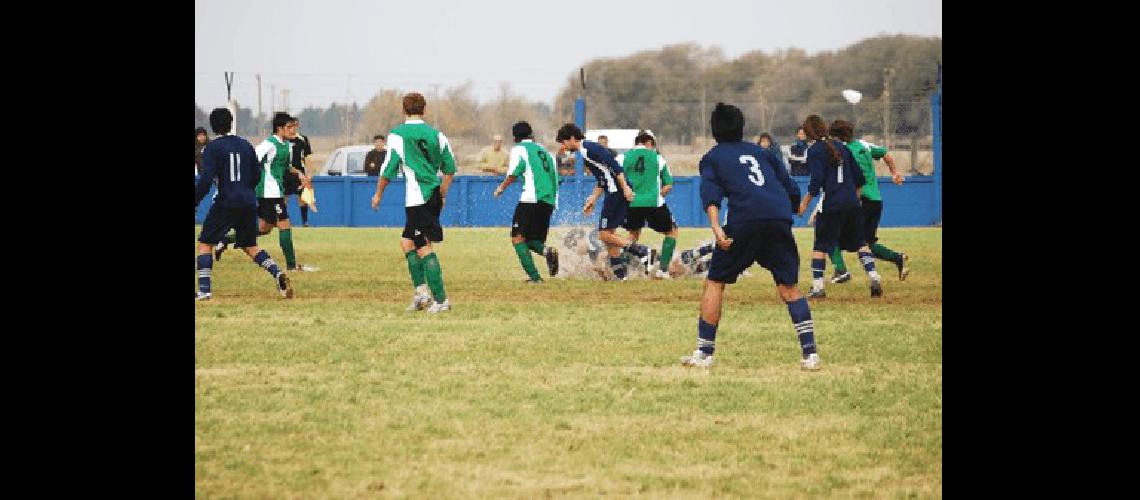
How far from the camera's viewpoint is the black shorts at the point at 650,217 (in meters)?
18.3

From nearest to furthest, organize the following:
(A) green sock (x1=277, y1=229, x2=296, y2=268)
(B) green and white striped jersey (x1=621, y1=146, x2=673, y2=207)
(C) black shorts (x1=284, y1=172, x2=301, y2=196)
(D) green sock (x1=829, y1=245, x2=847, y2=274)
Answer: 1. (D) green sock (x1=829, y1=245, x2=847, y2=274)
2. (B) green and white striped jersey (x1=621, y1=146, x2=673, y2=207)
3. (A) green sock (x1=277, y1=229, x2=296, y2=268)
4. (C) black shorts (x1=284, y1=172, x2=301, y2=196)

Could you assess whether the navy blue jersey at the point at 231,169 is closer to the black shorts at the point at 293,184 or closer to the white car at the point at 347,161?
the black shorts at the point at 293,184

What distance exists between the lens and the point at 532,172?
17.7m

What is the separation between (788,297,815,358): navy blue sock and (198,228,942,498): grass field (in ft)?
0.79

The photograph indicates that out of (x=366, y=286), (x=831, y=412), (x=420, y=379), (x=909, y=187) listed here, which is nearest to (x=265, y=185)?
(x=366, y=286)

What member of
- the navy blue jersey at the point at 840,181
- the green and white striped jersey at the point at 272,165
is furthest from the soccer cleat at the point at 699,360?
the green and white striped jersey at the point at 272,165

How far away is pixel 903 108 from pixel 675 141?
1047 centimetres

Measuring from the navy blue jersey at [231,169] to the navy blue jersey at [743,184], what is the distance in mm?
6194

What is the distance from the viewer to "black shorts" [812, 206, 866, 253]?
15.6m

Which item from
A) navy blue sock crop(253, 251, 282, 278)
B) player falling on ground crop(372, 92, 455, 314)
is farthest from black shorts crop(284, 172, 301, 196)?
player falling on ground crop(372, 92, 455, 314)

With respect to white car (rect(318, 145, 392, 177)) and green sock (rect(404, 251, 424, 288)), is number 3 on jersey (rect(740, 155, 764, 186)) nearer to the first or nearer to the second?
green sock (rect(404, 251, 424, 288))

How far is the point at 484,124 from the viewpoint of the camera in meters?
53.9
